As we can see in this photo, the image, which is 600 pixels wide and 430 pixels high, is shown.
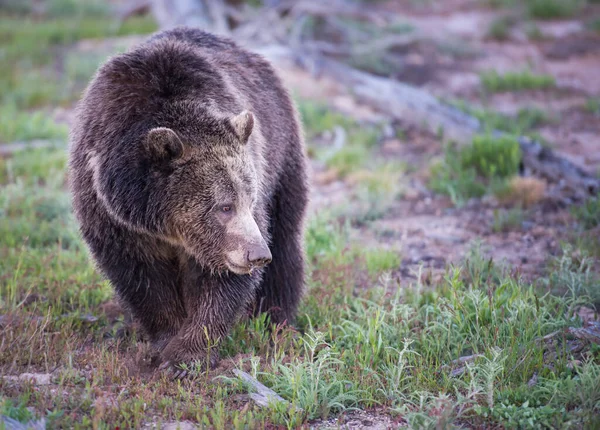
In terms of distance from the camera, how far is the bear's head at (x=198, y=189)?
416 cm

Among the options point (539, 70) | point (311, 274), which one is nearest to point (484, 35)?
point (539, 70)

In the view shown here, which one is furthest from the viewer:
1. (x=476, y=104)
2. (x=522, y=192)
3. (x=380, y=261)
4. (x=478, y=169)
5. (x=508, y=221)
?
(x=476, y=104)

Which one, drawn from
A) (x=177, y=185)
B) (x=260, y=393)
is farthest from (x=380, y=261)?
(x=177, y=185)

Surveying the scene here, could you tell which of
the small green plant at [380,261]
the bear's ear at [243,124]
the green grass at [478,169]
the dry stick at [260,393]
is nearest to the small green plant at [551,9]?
the green grass at [478,169]

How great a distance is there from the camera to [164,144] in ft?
13.3

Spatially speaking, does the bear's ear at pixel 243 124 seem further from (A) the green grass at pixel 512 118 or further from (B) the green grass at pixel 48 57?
(B) the green grass at pixel 48 57

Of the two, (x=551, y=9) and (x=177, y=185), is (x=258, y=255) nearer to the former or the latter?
(x=177, y=185)

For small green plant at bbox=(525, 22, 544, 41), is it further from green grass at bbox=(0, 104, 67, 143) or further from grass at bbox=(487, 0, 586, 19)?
green grass at bbox=(0, 104, 67, 143)

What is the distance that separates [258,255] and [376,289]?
1654 millimetres

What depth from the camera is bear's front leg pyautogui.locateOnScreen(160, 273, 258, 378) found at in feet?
14.9

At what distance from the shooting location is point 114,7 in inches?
655

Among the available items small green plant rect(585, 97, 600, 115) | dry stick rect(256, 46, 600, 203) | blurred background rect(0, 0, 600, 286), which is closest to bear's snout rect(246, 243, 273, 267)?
blurred background rect(0, 0, 600, 286)

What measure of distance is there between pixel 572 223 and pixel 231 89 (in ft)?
12.9

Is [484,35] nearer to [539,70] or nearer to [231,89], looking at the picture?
[539,70]
